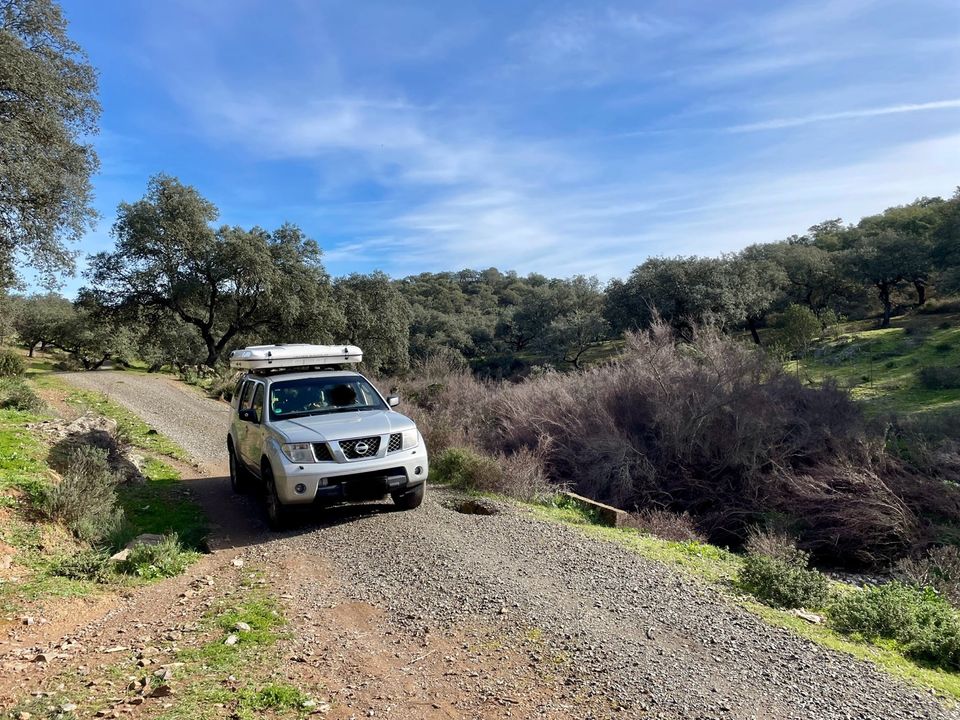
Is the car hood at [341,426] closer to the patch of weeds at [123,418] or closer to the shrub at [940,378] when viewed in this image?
the patch of weeds at [123,418]

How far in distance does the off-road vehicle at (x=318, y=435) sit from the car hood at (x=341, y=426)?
0.04 ft

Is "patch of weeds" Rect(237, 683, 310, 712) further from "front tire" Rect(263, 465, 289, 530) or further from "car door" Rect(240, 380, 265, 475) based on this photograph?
"car door" Rect(240, 380, 265, 475)

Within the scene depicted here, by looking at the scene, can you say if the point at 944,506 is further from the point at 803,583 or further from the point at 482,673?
the point at 482,673

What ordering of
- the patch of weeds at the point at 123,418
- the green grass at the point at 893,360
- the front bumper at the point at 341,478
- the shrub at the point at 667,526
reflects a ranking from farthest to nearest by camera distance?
the green grass at the point at 893,360, the patch of weeds at the point at 123,418, the shrub at the point at 667,526, the front bumper at the point at 341,478

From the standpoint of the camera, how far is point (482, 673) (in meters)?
3.83

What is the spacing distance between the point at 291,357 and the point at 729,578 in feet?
20.8

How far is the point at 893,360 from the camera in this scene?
29031 millimetres

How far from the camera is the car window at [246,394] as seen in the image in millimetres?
8907

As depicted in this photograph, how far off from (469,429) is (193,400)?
1167cm

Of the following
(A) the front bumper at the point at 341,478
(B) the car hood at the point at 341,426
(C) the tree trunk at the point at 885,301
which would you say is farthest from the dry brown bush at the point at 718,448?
(C) the tree trunk at the point at 885,301

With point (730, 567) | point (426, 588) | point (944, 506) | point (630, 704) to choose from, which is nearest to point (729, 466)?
point (944, 506)

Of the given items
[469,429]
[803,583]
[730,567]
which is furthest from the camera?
[469,429]

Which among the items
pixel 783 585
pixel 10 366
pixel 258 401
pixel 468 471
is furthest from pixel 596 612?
pixel 10 366

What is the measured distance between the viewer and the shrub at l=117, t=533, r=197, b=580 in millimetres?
5840
